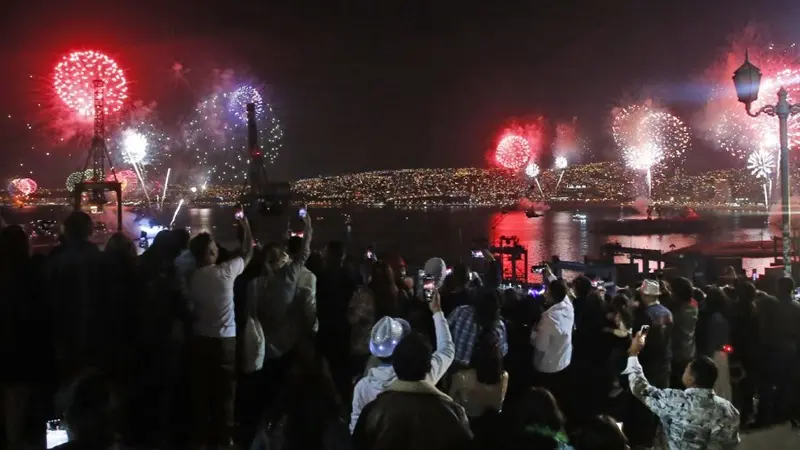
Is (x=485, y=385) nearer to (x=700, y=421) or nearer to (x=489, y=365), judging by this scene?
(x=489, y=365)

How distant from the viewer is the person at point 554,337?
20.0 ft

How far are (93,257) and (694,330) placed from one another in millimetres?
5864

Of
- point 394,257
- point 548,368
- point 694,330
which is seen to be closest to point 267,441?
point 548,368

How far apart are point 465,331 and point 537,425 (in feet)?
6.07

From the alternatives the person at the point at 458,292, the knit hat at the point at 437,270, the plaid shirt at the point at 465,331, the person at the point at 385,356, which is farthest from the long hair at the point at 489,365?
the knit hat at the point at 437,270

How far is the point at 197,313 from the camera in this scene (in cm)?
546

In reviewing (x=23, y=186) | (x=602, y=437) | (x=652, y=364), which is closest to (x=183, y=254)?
(x=602, y=437)

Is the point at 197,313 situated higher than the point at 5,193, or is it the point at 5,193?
the point at 5,193

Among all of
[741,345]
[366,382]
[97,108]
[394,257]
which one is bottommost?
[741,345]

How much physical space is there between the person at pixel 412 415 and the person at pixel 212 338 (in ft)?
8.11

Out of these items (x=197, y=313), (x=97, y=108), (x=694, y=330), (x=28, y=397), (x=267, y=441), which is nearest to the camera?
(x=267, y=441)

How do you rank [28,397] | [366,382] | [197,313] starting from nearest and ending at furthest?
[366,382] → [28,397] → [197,313]

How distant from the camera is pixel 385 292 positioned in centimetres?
629

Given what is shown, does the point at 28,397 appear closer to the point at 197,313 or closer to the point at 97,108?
the point at 197,313
